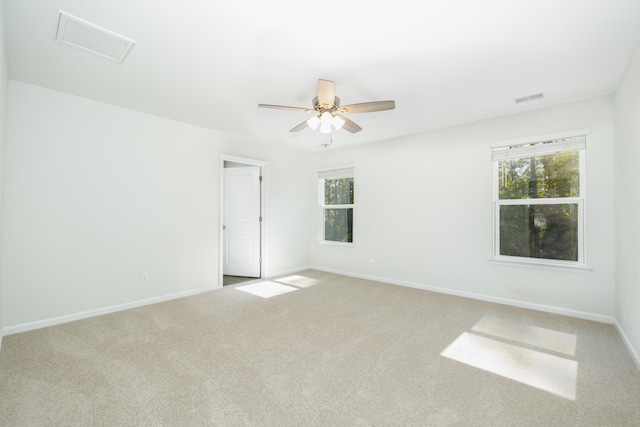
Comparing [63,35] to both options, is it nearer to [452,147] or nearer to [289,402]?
[289,402]

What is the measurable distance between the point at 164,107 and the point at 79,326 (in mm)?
2593

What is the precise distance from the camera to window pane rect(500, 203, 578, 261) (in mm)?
3288

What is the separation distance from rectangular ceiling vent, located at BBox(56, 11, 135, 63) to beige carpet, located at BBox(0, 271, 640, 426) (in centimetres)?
247

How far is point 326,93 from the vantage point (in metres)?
2.47

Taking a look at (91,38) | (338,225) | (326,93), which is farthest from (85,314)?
(338,225)

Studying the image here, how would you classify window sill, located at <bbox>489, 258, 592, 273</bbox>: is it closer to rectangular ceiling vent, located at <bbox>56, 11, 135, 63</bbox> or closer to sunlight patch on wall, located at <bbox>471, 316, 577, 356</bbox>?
sunlight patch on wall, located at <bbox>471, 316, 577, 356</bbox>

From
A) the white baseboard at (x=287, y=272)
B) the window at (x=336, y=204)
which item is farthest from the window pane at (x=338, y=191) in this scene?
the white baseboard at (x=287, y=272)

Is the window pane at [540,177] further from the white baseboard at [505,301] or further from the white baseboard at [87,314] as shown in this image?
the white baseboard at [87,314]

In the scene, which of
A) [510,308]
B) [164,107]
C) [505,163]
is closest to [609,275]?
[510,308]

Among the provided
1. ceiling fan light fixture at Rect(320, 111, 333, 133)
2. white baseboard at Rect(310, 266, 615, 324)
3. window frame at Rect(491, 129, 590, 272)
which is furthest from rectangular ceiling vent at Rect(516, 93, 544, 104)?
white baseboard at Rect(310, 266, 615, 324)

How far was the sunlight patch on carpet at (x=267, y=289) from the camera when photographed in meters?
4.15

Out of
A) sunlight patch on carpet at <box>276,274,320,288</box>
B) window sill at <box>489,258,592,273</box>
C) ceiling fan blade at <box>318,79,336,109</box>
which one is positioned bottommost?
sunlight patch on carpet at <box>276,274,320,288</box>

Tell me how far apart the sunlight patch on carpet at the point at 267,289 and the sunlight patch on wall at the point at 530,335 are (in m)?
2.54

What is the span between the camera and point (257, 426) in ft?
5.08
